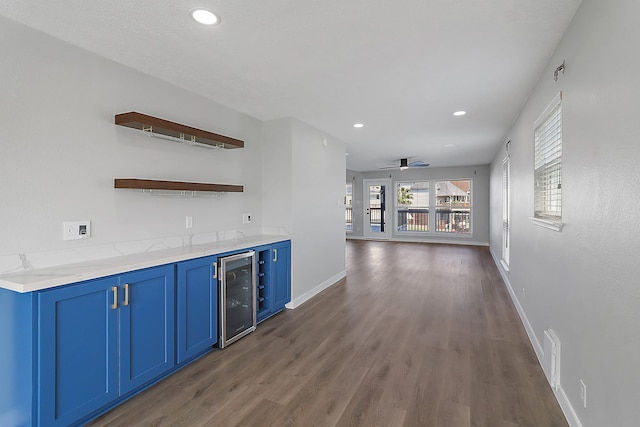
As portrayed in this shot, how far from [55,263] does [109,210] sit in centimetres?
52

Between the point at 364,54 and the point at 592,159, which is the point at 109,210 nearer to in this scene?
the point at 364,54

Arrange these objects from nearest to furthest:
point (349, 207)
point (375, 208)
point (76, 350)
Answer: point (76, 350)
point (375, 208)
point (349, 207)

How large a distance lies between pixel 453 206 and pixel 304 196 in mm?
7467

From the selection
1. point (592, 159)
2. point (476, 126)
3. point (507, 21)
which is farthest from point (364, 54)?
point (476, 126)

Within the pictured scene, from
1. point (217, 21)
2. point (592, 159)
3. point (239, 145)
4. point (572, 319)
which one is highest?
point (217, 21)

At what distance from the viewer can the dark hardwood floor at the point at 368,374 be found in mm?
2062

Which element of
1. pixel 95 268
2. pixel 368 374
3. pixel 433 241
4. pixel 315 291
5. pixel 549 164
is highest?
pixel 549 164

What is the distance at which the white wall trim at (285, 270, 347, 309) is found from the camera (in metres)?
4.21

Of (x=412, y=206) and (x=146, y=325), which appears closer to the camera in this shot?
(x=146, y=325)

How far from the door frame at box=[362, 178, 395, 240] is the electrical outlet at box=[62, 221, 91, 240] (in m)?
9.68

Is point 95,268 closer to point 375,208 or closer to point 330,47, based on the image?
point 330,47

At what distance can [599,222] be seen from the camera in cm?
158

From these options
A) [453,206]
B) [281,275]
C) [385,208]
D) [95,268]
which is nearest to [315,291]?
[281,275]

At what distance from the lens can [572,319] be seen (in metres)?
1.96
